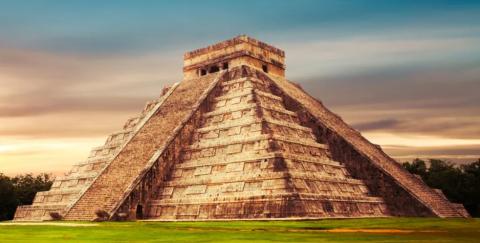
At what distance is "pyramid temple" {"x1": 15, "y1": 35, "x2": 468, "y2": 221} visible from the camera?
1202 inches

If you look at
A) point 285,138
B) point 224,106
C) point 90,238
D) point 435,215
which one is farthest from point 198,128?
point 90,238

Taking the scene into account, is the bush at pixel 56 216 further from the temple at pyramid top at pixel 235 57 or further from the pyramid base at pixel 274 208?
the temple at pyramid top at pixel 235 57

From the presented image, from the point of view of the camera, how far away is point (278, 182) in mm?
29719

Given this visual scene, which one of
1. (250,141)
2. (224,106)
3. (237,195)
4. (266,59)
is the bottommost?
(237,195)

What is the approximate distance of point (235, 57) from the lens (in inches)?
1766

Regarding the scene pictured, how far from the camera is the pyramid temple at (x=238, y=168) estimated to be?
30527mm

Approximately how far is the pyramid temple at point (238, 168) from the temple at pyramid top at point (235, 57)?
0.85 meters

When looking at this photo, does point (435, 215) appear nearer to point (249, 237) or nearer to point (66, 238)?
point (249, 237)

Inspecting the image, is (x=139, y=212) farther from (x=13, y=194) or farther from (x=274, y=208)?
(x=13, y=194)

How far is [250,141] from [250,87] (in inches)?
281

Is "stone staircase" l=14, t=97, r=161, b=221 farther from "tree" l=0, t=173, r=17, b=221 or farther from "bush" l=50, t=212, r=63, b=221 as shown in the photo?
"tree" l=0, t=173, r=17, b=221

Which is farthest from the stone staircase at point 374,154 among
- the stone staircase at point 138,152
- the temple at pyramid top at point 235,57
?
the stone staircase at point 138,152

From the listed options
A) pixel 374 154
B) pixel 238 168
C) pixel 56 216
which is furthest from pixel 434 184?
pixel 56 216

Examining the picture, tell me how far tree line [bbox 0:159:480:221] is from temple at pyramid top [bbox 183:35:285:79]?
20284mm
